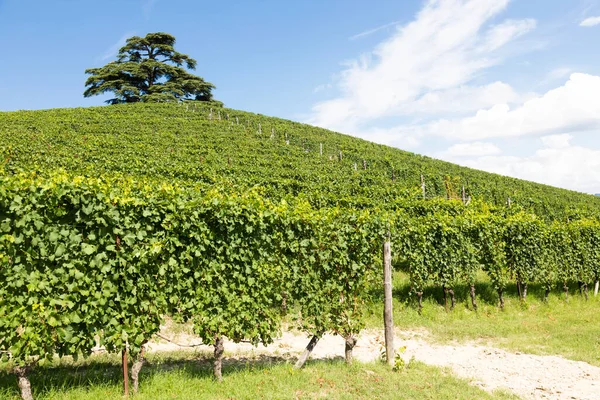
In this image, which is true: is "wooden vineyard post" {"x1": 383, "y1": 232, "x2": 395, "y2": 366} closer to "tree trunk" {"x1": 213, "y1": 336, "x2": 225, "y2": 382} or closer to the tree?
"tree trunk" {"x1": 213, "y1": 336, "x2": 225, "y2": 382}

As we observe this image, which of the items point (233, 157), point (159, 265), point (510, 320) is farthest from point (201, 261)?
point (233, 157)

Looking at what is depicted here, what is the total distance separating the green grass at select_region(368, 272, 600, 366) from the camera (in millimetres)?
10258

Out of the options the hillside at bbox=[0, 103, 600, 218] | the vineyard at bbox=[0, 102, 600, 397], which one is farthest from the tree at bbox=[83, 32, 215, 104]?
the vineyard at bbox=[0, 102, 600, 397]

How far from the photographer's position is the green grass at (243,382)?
5.73 meters

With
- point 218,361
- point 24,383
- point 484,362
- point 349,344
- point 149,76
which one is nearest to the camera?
point 24,383

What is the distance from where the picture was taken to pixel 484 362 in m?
8.89

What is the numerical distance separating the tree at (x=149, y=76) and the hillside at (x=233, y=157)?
7807mm

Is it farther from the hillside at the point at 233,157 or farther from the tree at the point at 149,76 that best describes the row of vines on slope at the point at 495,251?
the tree at the point at 149,76

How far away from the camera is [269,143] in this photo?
115ft

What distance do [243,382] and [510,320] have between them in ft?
33.7

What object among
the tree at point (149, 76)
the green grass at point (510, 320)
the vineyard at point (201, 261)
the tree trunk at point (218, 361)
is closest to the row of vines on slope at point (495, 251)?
the vineyard at point (201, 261)

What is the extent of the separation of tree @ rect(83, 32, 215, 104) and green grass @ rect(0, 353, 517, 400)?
51606 millimetres

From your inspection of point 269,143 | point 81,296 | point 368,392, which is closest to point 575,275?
point 368,392

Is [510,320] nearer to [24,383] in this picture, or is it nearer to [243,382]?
[243,382]
